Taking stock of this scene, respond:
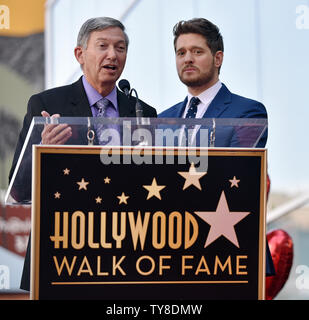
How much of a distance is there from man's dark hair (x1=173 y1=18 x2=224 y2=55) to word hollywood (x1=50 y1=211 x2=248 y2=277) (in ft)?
2.83

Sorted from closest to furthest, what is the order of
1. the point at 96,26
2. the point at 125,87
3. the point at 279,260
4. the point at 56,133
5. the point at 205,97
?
the point at 56,133, the point at 125,87, the point at 96,26, the point at 205,97, the point at 279,260

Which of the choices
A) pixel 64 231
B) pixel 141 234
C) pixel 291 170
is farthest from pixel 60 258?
pixel 291 170

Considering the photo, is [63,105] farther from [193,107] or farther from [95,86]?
[193,107]

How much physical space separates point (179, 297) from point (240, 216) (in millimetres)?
277

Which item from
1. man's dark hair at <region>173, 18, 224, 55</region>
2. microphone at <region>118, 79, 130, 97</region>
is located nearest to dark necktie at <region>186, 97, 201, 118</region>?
man's dark hair at <region>173, 18, 224, 55</region>

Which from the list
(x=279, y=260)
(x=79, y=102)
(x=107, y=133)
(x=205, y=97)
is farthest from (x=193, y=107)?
(x=279, y=260)

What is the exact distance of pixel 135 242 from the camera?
1.90 m

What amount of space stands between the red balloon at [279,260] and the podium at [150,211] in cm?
153

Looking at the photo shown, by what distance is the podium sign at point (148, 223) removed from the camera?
6.14 ft

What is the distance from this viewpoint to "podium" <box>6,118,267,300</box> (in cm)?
187

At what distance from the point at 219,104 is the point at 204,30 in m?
0.29

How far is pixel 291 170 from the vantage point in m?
3.36

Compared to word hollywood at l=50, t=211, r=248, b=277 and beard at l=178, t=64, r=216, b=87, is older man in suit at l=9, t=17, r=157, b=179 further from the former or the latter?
word hollywood at l=50, t=211, r=248, b=277

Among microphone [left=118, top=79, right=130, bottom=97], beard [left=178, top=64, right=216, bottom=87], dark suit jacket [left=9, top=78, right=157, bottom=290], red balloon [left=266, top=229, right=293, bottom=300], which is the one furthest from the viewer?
red balloon [left=266, top=229, right=293, bottom=300]
